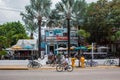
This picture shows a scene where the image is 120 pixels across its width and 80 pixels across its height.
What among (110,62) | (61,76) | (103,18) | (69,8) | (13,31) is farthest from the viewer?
(13,31)

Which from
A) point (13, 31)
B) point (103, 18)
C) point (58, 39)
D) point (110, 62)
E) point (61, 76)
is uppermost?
point (103, 18)

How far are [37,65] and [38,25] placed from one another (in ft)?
77.0

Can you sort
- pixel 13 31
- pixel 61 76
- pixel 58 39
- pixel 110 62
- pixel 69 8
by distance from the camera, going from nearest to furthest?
pixel 61 76 → pixel 110 62 → pixel 69 8 → pixel 58 39 → pixel 13 31

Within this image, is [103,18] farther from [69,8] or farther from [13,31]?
[13,31]

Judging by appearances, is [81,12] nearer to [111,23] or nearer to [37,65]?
[111,23]

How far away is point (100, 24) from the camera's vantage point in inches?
2687

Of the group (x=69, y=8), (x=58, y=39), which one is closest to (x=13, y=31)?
(x=58, y=39)

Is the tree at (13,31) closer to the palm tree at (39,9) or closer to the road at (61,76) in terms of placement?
the palm tree at (39,9)

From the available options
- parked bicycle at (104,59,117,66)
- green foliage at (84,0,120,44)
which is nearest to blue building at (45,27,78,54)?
green foliage at (84,0,120,44)

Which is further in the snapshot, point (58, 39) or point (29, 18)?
point (58, 39)

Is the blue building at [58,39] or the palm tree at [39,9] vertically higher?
the palm tree at [39,9]

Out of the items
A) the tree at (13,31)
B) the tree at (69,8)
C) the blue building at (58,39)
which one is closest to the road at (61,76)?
the tree at (69,8)

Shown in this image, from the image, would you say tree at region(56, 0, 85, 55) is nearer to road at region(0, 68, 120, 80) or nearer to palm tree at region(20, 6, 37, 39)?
palm tree at region(20, 6, 37, 39)

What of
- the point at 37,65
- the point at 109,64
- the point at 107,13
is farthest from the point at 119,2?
the point at 37,65
